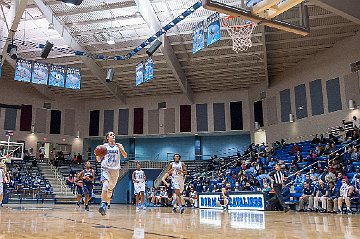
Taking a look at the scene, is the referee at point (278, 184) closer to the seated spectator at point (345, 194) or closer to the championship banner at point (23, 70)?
the seated spectator at point (345, 194)

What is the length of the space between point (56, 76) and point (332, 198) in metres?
13.8

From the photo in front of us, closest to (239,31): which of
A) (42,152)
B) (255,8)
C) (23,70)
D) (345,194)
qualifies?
(345,194)

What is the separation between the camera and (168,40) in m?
22.1

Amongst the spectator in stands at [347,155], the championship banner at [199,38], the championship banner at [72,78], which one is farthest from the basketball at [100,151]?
the championship banner at [72,78]

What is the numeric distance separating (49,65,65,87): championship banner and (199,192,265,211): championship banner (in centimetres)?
929

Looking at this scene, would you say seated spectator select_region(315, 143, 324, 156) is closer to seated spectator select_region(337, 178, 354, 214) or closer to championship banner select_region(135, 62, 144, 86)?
seated spectator select_region(337, 178, 354, 214)

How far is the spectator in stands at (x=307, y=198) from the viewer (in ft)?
43.8

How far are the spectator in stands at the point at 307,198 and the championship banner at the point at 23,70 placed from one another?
44.3 feet

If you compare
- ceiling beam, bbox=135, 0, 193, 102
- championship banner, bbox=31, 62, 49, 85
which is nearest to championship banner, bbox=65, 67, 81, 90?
championship banner, bbox=31, 62, 49, 85

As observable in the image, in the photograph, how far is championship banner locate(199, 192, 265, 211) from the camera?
44.1 feet

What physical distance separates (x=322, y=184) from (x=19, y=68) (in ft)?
46.9

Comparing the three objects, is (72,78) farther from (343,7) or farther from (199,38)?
(343,7)

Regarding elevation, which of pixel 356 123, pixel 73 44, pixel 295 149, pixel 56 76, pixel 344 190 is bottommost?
pixel 344 190

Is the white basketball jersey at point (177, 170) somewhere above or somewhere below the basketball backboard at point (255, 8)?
below
